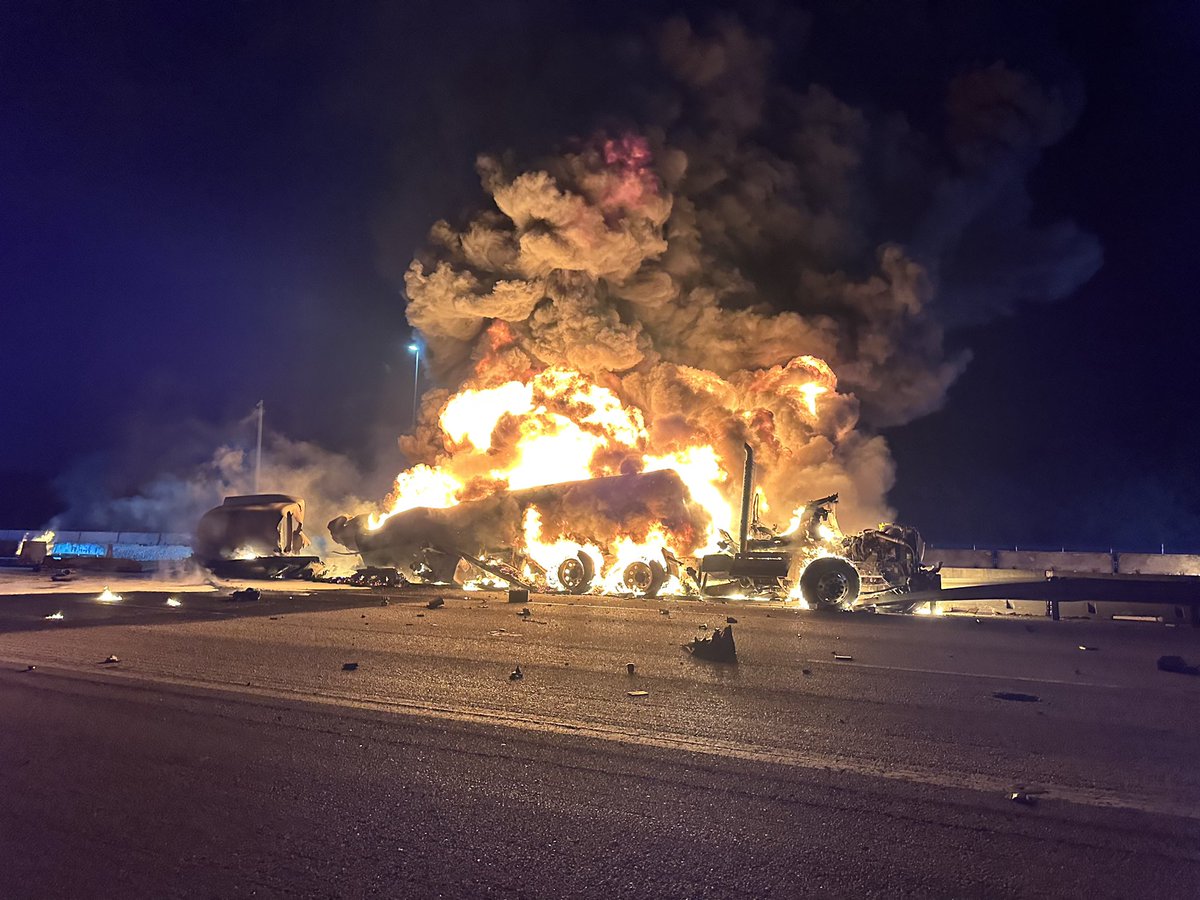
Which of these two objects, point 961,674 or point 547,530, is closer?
point 961,674

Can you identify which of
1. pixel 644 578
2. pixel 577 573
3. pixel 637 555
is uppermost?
pixel 637 555

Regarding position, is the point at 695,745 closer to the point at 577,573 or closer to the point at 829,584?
the point at 829,584

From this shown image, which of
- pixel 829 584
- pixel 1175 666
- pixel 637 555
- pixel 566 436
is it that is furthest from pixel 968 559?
pixel 1175 666

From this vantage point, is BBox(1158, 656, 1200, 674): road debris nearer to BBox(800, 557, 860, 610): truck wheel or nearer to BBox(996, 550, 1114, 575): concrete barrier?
BBox(800, 557, 860, 610): truck wheel

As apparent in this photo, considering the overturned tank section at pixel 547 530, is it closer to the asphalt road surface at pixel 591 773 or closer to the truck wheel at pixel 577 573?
the truck wheel at pixel 577 573

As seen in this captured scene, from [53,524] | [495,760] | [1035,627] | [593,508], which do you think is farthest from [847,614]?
[53,524]

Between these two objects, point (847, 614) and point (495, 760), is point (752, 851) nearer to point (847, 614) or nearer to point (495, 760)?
point (495, 760)

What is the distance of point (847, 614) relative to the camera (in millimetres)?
17125

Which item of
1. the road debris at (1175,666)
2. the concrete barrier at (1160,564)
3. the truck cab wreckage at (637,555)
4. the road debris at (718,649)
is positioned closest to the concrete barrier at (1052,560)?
the concrete barrier at (1160,564)

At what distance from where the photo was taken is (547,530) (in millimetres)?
26406

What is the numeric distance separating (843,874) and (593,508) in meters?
21.6

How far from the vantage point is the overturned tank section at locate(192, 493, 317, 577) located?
30.0m

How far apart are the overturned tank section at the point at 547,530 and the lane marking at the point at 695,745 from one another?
16038 millimetres

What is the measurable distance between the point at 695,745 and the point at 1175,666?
24.2ft
